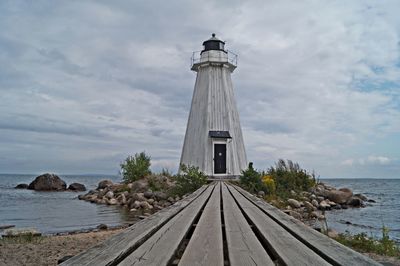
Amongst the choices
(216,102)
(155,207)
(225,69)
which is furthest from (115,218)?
(225,69)

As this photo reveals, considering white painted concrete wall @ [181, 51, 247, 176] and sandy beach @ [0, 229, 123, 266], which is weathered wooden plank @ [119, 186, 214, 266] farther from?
white painted concrete wall @ [181, 51, 247, 176]

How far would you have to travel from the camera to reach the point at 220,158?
21594 mm

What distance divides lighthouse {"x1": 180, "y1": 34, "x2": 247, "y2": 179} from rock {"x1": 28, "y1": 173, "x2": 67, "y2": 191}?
2046 cm

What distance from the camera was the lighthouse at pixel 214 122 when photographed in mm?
21359

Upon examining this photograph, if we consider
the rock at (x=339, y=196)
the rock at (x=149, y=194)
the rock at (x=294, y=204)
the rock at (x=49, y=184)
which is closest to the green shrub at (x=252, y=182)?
the rock at (x=294, y=204)

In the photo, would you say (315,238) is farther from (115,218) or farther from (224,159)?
(224,159)

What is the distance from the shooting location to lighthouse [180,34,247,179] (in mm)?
21359

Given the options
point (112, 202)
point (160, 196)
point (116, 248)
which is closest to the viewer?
point (116, 248)

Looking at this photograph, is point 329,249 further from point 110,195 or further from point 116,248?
point 110,195

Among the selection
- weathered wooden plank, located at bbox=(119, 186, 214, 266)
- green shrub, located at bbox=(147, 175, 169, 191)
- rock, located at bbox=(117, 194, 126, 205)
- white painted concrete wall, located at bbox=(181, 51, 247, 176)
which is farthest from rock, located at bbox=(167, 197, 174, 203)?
weathered wooden plank, located at bbox=(119, 186, 214, 266)

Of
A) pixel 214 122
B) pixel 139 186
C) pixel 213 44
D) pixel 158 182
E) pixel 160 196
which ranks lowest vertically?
pixel 160 196

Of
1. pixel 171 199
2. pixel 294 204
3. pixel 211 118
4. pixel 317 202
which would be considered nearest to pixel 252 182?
pixel 294 204

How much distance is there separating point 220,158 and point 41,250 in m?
15.2

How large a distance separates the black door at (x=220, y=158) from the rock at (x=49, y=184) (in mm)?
22348
